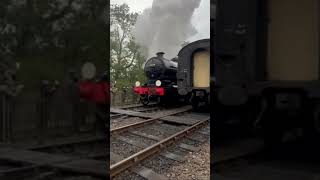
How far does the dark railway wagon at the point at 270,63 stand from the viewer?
142 centimetres

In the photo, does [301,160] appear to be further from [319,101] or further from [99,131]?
[99,131]

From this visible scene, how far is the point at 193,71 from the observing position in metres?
14.7

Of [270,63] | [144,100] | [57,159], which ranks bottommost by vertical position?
[144,100]

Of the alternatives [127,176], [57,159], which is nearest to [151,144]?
[127,176]

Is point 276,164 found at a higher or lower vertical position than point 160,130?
higher

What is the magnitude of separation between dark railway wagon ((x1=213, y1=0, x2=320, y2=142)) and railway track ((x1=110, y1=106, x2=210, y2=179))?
320 centimetres

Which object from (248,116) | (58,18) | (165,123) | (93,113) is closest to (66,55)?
(58,18)

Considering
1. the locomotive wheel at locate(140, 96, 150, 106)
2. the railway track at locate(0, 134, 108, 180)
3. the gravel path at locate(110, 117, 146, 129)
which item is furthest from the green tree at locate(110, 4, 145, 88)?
the railway track at locate(0, 134, 108, 180)

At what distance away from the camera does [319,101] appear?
1.43 m

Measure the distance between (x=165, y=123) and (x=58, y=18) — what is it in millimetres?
8494

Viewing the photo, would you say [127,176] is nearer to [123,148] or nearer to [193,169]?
[193,169]

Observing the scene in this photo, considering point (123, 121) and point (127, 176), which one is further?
point (123, 121)

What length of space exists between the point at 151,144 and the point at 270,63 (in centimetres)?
586

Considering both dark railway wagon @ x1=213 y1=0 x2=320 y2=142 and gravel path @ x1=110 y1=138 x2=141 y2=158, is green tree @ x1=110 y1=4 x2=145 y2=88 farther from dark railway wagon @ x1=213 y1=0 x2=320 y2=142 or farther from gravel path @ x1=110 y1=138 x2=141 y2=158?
dark railway wagon @ x1=213 y1=0 x2=320 y2=142
